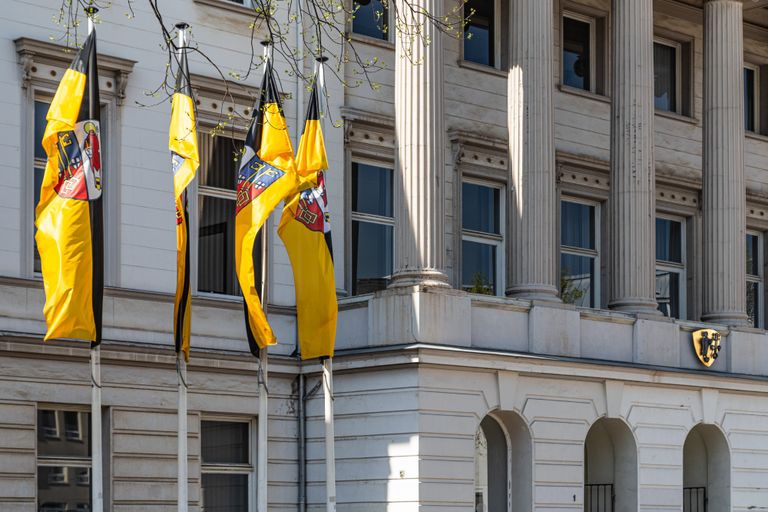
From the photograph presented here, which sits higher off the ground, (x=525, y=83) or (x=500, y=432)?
(x=525, y=83)

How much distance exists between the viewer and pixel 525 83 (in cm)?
2859

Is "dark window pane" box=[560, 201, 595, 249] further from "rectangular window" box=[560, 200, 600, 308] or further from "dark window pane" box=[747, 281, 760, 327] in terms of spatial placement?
"dark window pane" box=[747, 281, 760, 327]

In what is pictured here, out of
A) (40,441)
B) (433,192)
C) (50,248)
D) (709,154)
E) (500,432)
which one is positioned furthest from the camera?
(709,154)

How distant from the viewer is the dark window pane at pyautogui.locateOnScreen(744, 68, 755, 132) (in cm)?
3784

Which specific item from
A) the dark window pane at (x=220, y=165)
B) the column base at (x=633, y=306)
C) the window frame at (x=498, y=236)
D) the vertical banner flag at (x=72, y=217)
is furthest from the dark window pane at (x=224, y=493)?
the column base at (x=633, y=306)

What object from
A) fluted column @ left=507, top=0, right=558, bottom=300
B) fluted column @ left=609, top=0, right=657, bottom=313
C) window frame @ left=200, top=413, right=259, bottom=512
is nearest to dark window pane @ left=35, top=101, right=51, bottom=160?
window frame @ left=200, top=413, right=259, bottom=512

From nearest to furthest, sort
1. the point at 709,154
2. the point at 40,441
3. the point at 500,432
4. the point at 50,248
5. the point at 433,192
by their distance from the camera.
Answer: the point at 50,248
the point at 40,441
the point at 433,192
the point at 500,432
the point at 709,154

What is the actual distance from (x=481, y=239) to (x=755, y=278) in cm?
833

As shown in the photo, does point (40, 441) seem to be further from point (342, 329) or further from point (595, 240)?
point (595, 240)

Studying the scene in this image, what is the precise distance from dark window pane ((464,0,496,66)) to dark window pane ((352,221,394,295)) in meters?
3.96

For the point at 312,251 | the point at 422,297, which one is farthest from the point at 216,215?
the point at 312,251

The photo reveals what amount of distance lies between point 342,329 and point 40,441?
17.1 feet

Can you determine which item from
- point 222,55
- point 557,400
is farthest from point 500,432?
point 222,55

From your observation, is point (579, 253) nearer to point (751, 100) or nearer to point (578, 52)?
point (578, 52)
